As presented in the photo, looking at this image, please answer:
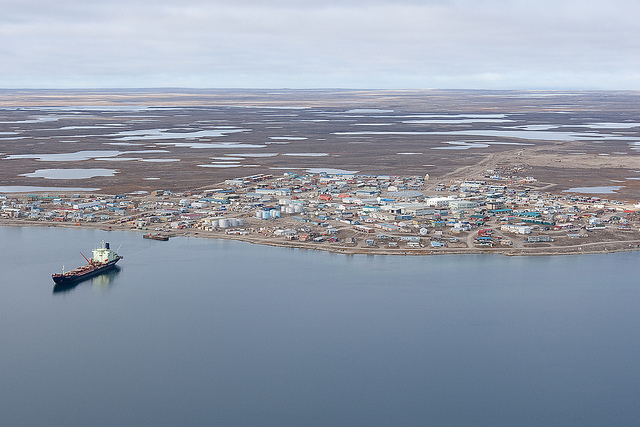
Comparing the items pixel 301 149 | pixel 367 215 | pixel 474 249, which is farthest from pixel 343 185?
pixel 301 149

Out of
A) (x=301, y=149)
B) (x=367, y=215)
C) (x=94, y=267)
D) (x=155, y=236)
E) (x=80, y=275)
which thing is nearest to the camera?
(x=80, y=275)

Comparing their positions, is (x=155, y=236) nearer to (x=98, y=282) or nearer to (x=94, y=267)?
(x=94, y=267)

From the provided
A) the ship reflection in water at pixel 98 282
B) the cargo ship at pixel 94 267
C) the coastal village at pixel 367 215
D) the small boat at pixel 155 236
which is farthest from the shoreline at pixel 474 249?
the ship reflection in water at pixel 98 282

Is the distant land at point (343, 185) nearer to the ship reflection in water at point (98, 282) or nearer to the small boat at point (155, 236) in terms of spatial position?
the small boat at point (155, 236)

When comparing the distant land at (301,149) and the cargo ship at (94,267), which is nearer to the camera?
the cargo ship at (94,267)

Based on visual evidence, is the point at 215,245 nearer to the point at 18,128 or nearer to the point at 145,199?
the point at 145,199

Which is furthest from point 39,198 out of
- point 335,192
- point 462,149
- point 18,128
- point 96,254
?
point 18,128
